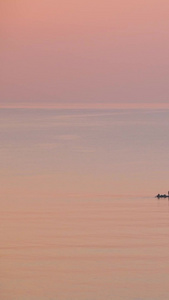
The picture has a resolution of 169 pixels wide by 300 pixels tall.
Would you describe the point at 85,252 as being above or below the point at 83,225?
below

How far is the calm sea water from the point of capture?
34656 mm

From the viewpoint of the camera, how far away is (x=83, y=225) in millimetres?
43281

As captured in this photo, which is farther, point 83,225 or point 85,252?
point 83,225

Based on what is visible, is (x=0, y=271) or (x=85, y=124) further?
(x=85, y=124)

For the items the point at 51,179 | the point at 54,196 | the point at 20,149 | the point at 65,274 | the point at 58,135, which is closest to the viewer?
the point at 65,274

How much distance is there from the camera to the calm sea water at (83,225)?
114ft

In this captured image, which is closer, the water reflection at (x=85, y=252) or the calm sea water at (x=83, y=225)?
the water reflection at (x=85, y=252)

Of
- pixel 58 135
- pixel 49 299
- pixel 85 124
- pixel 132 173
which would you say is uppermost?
pixel 85 124

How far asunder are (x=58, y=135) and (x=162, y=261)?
63.8 meters

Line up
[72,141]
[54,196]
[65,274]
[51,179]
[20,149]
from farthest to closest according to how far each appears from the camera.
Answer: [72,141]
[20,149]
[51,179]
[54,196]
[65,274]

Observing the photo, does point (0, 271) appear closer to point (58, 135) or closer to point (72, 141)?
point (72, 141)

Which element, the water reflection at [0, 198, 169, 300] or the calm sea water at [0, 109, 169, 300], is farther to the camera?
the calm sea water at [0, 109, 169, 300]

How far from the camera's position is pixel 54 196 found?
51.1 meters

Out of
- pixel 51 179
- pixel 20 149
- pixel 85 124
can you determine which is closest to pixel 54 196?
pixel 51 179
